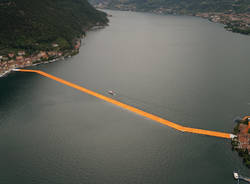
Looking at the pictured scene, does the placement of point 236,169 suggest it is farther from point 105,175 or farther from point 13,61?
point 13,61

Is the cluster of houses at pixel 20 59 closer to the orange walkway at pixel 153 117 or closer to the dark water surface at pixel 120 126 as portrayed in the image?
the dark water surface at pixel 120 126

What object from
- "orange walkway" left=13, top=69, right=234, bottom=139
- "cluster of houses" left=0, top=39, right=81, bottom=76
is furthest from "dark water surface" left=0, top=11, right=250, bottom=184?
"cluster of houses" left=0, top=39, right=81, bottom=76

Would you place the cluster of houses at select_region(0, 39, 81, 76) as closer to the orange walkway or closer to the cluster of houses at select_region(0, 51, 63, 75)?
the cluster of houses at select_region(0, 51, 63, 75)

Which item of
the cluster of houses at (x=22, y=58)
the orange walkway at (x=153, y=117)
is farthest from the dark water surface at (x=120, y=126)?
the cluster of houses at (x=22, y=58)

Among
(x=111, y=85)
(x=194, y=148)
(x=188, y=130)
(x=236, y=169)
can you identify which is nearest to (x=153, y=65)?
(x=111, y=85)

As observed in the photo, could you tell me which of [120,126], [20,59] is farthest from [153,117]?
[20,59]

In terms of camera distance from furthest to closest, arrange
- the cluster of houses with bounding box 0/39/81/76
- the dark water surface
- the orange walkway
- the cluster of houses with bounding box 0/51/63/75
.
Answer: the cluster of houses with bounding box 0/39/81/76, the cluster of houses with bounding box 0/51/63/75, the orange walkway, the dark water surface

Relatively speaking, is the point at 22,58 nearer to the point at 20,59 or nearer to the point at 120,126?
the point at 20,59
